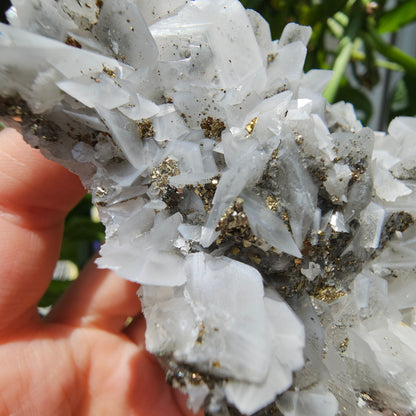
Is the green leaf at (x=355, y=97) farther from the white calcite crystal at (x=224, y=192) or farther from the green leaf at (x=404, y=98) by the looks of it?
the white calcite crystal at (x=224, y=192)

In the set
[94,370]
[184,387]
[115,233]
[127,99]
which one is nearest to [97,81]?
[127,99]

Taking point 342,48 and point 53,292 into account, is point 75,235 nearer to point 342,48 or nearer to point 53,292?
point 53,292

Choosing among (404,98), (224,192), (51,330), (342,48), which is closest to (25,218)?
(51,330)

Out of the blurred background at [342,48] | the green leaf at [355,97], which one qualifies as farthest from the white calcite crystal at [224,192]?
the green leaf at [355,97]

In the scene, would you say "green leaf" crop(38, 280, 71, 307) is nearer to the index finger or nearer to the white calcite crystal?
the index finger

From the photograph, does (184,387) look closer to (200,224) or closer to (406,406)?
(200,224)
